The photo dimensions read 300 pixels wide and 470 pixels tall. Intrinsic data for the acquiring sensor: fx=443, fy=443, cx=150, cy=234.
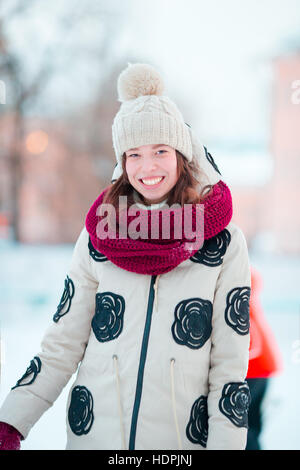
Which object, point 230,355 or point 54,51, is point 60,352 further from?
point 54,51

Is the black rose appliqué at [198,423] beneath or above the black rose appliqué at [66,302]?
beneath

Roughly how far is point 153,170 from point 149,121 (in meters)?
0.10

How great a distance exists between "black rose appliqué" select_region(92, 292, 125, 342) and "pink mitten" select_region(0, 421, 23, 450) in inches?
9.2

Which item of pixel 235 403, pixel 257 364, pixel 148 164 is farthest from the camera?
pixel 257 364

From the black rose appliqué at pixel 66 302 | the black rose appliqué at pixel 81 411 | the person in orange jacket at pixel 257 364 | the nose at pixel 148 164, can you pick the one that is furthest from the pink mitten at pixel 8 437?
the person in orange jacket at pixel 257 364

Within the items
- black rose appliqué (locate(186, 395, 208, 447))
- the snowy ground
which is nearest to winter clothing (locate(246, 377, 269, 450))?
the snowy ground

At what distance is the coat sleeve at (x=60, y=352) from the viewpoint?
86 centimetres

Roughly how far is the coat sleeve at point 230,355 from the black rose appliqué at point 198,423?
0.06 feet

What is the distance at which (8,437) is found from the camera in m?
0.83

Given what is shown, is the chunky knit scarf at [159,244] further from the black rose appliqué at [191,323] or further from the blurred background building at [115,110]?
the blurred background building at [115,110]

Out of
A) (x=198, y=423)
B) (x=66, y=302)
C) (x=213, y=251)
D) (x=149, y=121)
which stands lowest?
(x=198, y=423)

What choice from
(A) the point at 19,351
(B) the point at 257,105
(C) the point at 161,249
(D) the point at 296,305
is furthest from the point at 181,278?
(B) the point at 257,105

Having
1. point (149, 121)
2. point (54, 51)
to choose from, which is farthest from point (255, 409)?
point (54, 51)

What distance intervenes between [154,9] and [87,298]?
4.11 metres
